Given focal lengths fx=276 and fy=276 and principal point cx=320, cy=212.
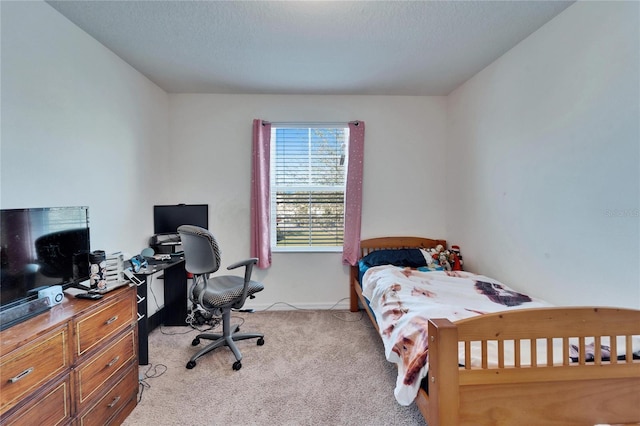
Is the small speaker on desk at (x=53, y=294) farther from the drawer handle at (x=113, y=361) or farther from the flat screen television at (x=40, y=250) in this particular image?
the drawer handle at (x=113, y=361)

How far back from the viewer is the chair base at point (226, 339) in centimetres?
205

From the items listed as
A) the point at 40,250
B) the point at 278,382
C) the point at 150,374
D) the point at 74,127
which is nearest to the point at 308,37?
the point at 74,127

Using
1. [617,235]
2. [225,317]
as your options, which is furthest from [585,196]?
[225,317]

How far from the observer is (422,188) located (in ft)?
10.5

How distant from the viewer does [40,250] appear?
1.36m

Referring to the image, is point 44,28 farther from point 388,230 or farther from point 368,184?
point 388,230

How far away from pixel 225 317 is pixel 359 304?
4.98 ft

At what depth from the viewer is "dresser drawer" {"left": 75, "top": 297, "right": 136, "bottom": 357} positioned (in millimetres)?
1271

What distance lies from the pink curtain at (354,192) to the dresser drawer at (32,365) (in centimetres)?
235

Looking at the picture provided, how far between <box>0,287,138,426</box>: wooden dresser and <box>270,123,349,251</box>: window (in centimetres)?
177

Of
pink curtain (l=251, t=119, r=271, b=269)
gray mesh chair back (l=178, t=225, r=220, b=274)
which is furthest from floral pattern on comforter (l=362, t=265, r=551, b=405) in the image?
gray mesh chair back (l=178, t=225, r=220, b=274)

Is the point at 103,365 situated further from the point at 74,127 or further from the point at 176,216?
the point at 176,216

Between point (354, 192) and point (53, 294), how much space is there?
2.48m

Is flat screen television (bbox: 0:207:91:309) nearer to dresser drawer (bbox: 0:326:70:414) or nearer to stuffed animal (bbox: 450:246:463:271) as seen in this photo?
dresser drawer (bbox: 0:326:70:414)
